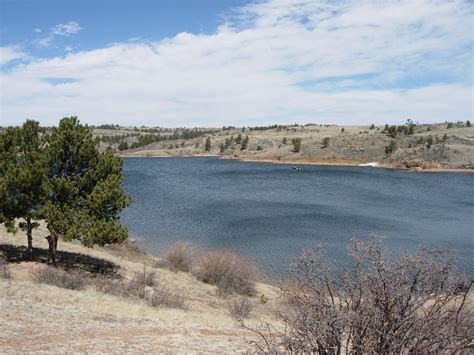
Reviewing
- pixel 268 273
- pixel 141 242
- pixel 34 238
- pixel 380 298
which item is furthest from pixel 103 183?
pixel 380 298

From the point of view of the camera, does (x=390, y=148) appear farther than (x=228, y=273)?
Yes

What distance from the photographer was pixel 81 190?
Result: 72.5 ft

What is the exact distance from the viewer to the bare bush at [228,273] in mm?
23422

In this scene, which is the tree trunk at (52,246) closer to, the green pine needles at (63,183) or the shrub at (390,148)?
the green pine needles at (63,183)

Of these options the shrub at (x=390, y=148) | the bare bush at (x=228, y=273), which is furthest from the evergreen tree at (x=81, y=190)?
the shrub at (x=390, y=148)

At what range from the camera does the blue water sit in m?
34.7

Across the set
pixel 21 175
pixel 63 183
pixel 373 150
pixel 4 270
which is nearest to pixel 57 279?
pixel 4 270

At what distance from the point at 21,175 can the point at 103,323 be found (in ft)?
31.6

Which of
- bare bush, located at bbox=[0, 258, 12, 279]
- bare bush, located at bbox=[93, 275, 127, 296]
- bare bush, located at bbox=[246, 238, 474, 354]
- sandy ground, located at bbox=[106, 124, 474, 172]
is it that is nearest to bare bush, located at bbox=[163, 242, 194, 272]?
bare bush, located at bbox=[93, 275, 127, 296]

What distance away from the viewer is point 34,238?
28125 mm

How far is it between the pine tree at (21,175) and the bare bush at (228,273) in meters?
9.05

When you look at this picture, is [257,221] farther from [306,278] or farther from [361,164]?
[361,164]

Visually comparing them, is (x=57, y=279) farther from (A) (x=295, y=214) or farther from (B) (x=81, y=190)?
(A) (x=295, y=214)

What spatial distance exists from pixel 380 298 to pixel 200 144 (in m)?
162
